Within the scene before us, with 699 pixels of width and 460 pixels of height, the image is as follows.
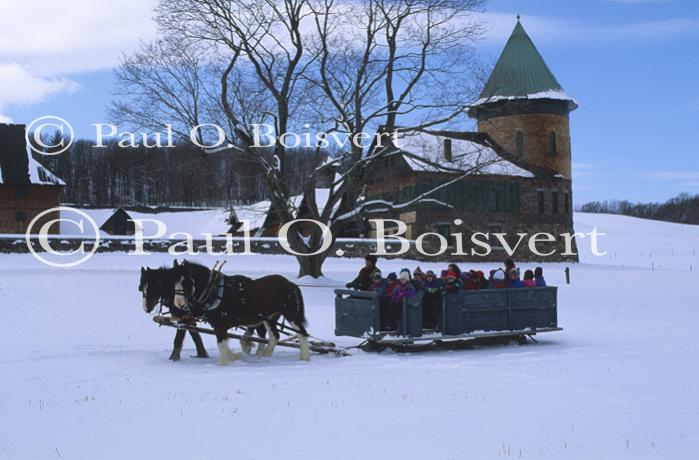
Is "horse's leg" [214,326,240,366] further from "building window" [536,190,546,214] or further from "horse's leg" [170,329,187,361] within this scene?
"building window" [536,190,546,214]

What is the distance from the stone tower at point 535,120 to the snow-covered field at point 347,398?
3592 cm

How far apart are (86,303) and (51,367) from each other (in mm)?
10338

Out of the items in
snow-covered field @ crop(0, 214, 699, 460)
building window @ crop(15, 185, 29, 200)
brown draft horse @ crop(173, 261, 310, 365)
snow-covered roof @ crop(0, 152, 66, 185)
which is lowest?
snow-covered field @ crop(0, 214, 699, 460)

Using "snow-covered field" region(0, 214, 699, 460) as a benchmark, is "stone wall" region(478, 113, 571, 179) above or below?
above

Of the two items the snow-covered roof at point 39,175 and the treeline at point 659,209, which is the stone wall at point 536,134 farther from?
the treeline at point 659,209

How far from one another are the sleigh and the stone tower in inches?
1535

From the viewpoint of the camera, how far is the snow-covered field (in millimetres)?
7516

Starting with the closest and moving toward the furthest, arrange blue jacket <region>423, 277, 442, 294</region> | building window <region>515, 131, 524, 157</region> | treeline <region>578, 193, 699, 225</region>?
blue jacket <region>423, 277, 442, 294</region> → building window <region>515, 131, 524, 157</region> → treeline <region>578, 193, 699, 225</region>

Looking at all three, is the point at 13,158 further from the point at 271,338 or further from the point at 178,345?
the point at 271,338

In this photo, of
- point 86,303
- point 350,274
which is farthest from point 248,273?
point 86,303

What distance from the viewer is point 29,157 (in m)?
52.5

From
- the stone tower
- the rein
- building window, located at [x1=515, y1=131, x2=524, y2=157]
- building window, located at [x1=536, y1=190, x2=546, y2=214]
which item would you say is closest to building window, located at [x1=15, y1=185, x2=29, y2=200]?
the stone tower

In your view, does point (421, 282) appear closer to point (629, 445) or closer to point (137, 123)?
point (629, 445)

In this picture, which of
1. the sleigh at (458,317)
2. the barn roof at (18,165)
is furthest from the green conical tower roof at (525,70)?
the sleigh at (458,317)
